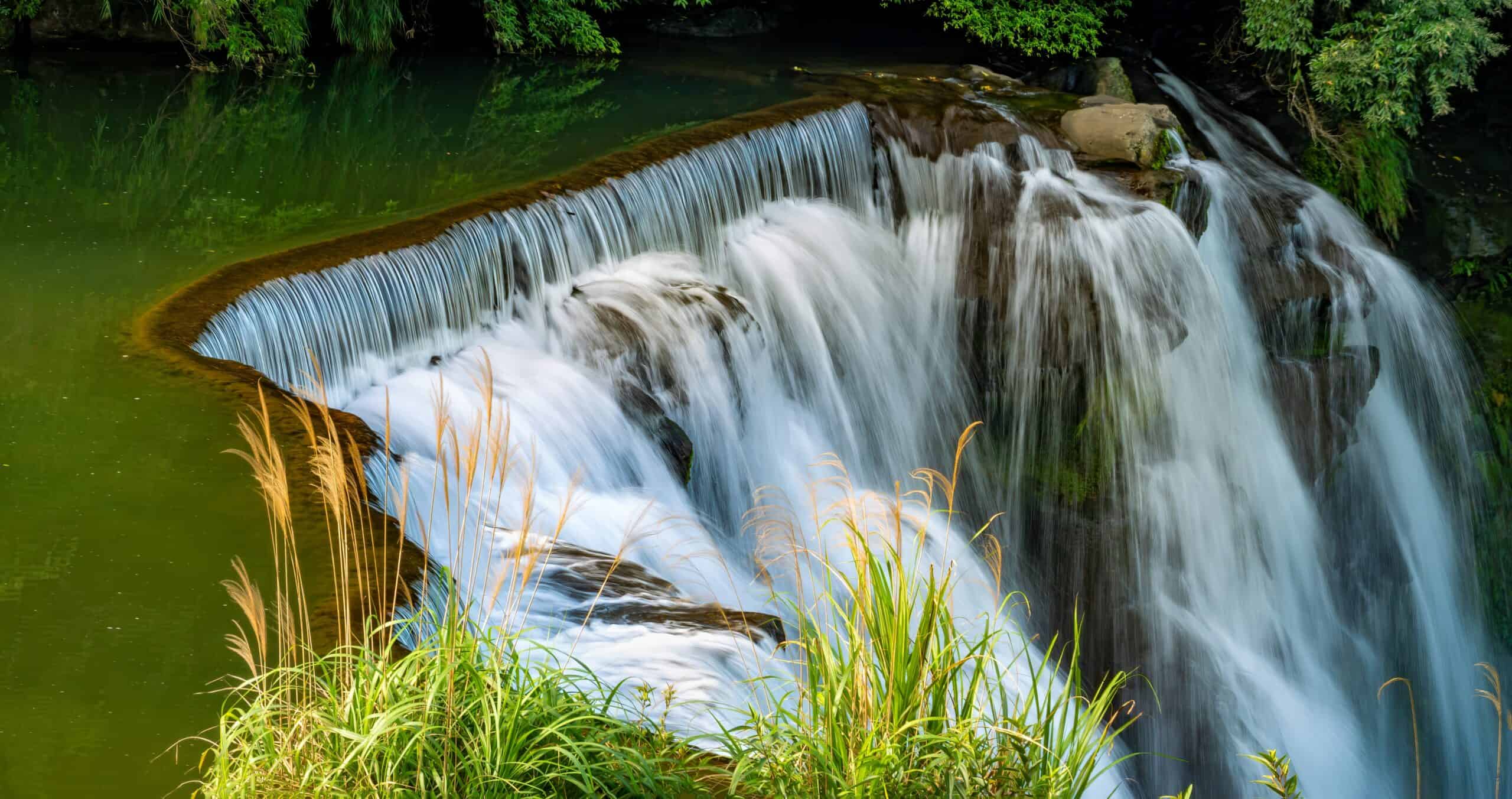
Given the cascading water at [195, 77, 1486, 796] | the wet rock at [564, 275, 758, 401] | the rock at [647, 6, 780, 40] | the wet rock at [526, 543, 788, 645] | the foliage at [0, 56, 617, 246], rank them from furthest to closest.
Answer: the rock at [647, 6, 780, 40]
the foliage at [0, 56, 617, 246]
the wet rock at [564, 275, 758, 401]
the cascading water at [195, 77, 1486, 796]
the wet rock at [526, 543, 788, 645]

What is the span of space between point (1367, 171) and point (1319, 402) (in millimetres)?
3218

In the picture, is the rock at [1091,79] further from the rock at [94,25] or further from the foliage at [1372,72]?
the rock at [94,25]

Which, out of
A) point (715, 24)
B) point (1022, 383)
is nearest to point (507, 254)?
point (1022, 383)

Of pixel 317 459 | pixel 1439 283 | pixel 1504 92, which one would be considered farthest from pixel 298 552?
pixel 1504 92

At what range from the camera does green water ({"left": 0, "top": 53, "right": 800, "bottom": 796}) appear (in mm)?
3506

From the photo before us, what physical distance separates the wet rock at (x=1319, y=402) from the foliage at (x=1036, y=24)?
4871 millimetres

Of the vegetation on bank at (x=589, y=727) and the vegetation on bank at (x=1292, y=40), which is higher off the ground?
the vegetation on bank at (x=1292, y=40)

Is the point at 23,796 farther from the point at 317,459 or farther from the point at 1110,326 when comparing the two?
the point at 1110,326

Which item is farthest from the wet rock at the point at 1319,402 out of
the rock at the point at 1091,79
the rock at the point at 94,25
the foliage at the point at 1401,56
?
the rock at the point at 94,25

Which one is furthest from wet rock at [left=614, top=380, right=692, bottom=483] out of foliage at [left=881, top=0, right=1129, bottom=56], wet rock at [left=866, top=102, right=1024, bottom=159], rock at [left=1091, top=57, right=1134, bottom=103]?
foliage at [left=881, top=0, right=1129, bottom=56]

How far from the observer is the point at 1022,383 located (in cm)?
893

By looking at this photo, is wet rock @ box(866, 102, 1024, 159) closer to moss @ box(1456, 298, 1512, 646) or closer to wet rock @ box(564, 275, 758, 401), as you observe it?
wet rock @ box(564, 275, 758, 401)

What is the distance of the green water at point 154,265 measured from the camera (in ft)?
11.5

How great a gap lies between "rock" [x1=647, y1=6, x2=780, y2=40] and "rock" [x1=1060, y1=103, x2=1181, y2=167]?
229 inches
